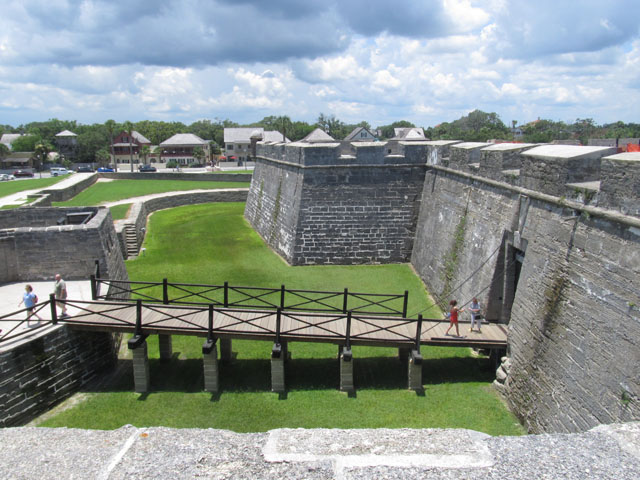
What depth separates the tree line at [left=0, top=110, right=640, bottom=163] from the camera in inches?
2608

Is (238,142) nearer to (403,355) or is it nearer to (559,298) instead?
(403,355)

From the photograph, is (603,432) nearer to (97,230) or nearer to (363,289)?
(363,289)

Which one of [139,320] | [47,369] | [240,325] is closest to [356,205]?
[240,325]

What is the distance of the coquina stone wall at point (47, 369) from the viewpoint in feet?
25.8

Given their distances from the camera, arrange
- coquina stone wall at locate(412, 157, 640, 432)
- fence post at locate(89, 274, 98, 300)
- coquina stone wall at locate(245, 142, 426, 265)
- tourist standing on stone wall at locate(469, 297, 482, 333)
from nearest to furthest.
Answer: coquina stone wall at locate(412, 157, 640, 432) < tourist standing on stone wall at locate(469, 297, 482, 333) < fence post at locate(89, 274, 98, 300) < coquina stone wall at locate(245, 142, 426, 265)

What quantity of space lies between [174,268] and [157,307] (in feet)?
20.2

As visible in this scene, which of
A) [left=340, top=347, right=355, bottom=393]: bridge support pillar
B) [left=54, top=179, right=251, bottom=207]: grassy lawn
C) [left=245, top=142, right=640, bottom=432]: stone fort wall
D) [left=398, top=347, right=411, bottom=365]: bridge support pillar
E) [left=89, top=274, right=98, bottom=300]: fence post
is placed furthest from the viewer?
[left=54, top=179, right=251, bottom=207]: grassy lawn

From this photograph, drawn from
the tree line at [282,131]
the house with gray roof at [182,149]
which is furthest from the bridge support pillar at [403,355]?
the house with gray roof at [182,149]

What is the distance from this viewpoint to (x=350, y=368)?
8891 millimetres

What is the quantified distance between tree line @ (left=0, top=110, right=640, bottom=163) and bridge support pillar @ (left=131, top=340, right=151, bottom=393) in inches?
2016

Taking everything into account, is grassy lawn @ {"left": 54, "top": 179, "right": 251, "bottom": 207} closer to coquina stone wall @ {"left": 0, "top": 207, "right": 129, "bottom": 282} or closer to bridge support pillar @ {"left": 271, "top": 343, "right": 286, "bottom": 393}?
coquina stone wall @ {"left": 0, "top": 207, "right": 129, "bottom": 282}

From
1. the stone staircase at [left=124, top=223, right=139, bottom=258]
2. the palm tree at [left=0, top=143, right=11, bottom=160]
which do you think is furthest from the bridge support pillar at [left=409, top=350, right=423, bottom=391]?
the palm tree at [left=0, top=143, right=11, bottom=160]

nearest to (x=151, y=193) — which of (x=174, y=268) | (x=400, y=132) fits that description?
(x=174, y=268)

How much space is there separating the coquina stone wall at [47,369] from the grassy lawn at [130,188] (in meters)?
17.7
